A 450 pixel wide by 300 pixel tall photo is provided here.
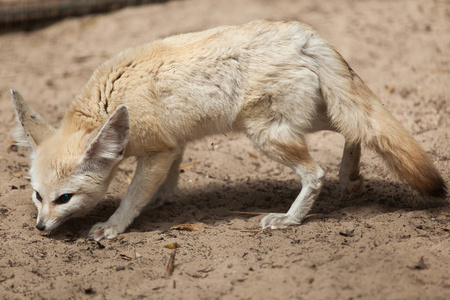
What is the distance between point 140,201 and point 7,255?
1.15 m

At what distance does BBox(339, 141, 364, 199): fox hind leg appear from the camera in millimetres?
4832

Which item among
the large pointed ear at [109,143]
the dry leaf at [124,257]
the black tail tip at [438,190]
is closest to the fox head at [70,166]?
the large pointed ear at [109,143]

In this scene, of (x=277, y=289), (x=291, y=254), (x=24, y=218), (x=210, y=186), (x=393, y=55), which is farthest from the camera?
(x=393, y=55)

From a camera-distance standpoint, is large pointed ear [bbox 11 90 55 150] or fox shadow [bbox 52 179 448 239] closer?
large pointed ear [bbox 11 90 55 150]

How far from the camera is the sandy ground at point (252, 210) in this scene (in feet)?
10.9

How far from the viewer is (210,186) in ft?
18.0

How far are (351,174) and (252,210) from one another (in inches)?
38.5

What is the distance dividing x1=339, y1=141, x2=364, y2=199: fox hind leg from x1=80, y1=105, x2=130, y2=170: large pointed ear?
203 centimetres

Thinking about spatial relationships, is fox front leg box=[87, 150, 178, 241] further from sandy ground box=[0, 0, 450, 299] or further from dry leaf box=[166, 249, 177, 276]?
dry leaf box=[166, 249, 177, 276]

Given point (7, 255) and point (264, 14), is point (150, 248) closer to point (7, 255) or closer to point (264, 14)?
point (7, 255)

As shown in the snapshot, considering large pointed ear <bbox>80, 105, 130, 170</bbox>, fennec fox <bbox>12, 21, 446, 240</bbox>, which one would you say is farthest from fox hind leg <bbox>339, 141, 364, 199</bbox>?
large pointed ear <bbox>80, 105, 130, 170</bbox>

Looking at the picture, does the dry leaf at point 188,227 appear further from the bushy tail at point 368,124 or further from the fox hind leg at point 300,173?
the bushy tail at point 368,124

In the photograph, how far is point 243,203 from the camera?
16.8 ft

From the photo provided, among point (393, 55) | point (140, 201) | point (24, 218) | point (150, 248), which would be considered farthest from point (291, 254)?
point (393, 55)
